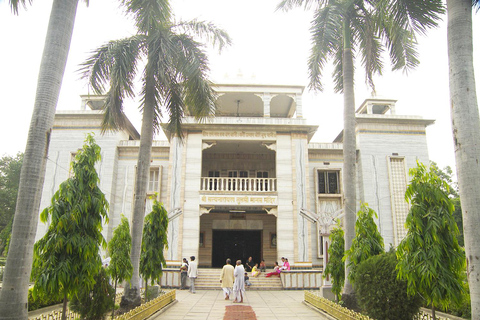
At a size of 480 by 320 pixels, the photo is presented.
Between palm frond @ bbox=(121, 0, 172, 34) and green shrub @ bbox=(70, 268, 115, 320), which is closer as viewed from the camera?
green shrub @ bbox=(70, 268, 115, 320)

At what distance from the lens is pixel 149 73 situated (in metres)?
10.2

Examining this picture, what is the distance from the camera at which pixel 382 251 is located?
9219mm

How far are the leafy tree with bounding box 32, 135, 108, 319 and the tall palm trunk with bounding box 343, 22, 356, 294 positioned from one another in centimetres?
641

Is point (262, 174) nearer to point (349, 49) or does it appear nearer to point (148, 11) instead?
point (349, 49)

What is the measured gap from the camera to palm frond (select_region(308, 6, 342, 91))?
10516mm

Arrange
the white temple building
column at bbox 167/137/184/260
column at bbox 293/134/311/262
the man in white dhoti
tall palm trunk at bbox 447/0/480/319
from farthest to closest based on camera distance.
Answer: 1. the white temple building
2. column at bbox 293/134/311/262
3. column at bbox 167/137/184/260
4. the man in white dhoti
5. tall palm trunk at bbox 447/0/480/319

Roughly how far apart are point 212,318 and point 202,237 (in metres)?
12.2

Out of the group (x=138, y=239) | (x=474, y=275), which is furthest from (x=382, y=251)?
(x=138, y=239)

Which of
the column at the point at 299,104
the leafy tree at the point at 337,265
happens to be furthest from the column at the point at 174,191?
the leafy tree at the point at 337,265

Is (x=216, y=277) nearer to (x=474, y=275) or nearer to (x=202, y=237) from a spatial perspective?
(x=202, y=237)

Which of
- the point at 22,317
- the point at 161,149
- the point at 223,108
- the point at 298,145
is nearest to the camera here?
the point at 22,317

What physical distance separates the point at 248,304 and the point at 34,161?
334 inches

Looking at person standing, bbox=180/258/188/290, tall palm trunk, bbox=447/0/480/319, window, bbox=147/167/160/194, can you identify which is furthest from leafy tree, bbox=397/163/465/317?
window, bbox=147/167/160/194

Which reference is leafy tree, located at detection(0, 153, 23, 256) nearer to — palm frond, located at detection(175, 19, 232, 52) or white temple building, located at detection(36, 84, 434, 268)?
white temple building, located at detection(36, 84, 434, 268)
